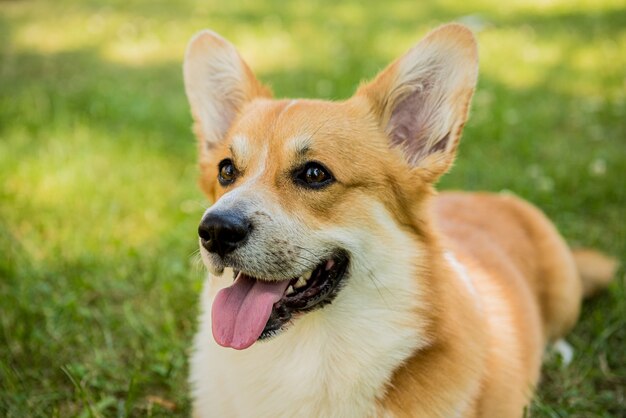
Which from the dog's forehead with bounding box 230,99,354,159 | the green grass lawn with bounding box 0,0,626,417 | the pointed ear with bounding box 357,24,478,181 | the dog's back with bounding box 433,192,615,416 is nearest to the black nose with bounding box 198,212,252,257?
the dog's forehead with bounding box 230,99,354,159

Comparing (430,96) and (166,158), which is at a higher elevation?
(430,96)

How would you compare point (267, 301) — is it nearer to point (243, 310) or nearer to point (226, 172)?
point (243, 310)

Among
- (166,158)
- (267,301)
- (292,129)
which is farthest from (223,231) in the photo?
(166,158)

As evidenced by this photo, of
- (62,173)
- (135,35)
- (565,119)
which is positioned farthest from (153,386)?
(135,35)

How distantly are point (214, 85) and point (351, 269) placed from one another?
122 centimetres

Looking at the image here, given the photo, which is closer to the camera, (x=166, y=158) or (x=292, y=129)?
(x=292, y=129)

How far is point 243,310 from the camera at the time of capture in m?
2.26

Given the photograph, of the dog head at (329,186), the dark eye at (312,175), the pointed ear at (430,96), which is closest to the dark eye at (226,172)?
the dog head at (329,186)

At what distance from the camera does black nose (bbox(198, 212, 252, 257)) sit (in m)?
2.13

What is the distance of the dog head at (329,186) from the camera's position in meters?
2.21

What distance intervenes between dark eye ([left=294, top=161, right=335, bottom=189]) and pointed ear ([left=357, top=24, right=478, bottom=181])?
380 mm

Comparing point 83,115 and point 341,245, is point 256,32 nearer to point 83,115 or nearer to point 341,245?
point 83,115

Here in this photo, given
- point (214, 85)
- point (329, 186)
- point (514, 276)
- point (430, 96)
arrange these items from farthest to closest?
point (514, 276)
point (214, 85)
point (430, 96)
point (329, 186)

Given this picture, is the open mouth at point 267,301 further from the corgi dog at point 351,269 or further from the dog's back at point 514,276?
the dog's back at point 514,276
